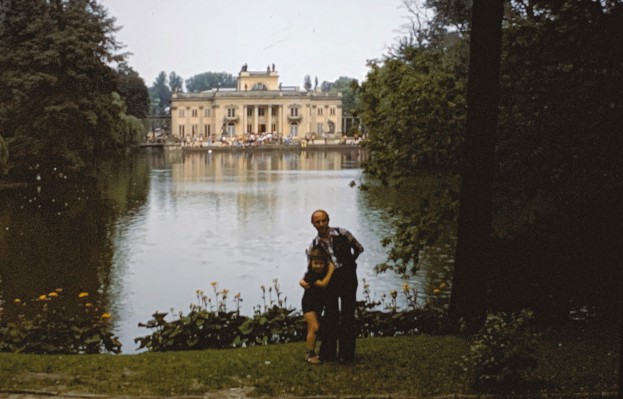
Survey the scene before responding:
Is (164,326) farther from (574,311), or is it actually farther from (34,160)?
(34,160)

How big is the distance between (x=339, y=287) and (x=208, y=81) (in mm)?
164693

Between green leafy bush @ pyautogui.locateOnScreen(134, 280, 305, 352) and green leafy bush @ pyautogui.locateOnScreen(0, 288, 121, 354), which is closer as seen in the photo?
green leafy bush @ pyautogui.locateOnScreen(0, 288, 121, 354)

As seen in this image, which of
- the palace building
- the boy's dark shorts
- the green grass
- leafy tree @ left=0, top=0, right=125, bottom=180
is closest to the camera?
the green grass

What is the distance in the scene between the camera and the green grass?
22.2ft

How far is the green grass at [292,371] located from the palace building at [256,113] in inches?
4161

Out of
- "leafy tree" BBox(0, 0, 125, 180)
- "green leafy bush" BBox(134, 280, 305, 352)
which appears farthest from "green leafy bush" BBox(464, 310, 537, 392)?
"leafy tree" BBox(0, 0, 125, 180)

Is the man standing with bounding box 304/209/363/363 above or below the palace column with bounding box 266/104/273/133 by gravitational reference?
below

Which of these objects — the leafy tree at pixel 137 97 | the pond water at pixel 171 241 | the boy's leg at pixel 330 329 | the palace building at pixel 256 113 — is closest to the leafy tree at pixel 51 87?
the pond water at pixel 171 241

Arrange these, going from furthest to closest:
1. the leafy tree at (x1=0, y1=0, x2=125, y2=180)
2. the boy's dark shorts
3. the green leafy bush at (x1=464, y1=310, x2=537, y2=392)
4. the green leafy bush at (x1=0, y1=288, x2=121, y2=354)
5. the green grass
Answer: the leafy tree at (x1=0, y1=0, x2=125, y2=180)
the green leafy bush at (x1=0, y1=288, x2=121, y2=354)
the boy's dark shorts
the green grass
the green leafy bush at (x1=464, y1=310, x2=537, y2=392)

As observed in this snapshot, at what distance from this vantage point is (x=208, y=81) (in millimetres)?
169000

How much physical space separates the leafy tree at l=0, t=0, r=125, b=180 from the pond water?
2150 mm

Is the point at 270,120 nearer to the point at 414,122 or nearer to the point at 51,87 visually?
the point at 51,87

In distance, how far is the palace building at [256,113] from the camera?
115000 millimetres

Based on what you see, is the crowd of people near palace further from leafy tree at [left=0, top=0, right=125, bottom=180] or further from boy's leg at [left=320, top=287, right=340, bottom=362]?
boy's leg at [left=320, top=287, right=340, bottom=362]
